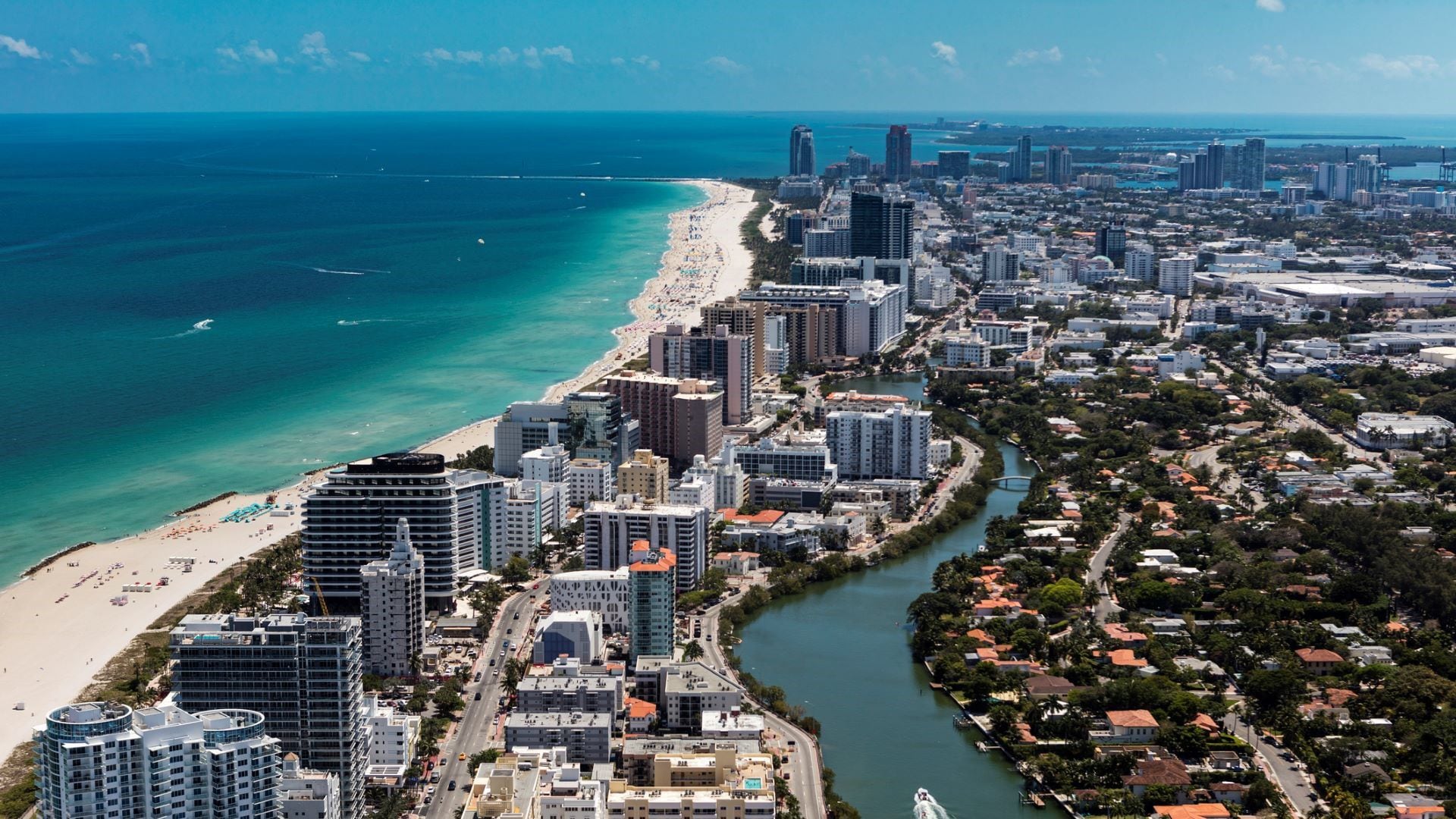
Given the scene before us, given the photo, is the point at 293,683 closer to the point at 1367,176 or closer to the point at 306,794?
the point at 306,794

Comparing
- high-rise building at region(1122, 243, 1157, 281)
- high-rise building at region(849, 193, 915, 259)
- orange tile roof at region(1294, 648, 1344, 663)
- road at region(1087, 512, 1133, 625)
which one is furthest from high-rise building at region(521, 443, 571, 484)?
high-rise building at region(1122, 243, 1157, 281)

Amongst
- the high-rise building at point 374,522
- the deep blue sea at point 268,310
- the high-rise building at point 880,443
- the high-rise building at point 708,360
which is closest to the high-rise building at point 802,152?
the deep blue sea at point 268,310

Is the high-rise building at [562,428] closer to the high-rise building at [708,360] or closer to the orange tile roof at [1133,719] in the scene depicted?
the high-rise building at [708,360]

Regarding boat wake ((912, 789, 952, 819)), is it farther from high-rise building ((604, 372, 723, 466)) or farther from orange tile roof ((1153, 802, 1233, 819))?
high-rise building ((604, 372, 723, 466))

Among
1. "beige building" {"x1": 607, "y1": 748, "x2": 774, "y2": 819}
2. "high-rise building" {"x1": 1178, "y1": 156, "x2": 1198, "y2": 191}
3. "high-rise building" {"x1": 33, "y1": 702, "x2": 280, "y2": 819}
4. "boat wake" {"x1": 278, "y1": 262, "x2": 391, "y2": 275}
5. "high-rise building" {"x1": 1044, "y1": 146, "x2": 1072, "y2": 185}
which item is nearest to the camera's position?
"high-rise building" {"x1": 33, "y1": 702, "x2": 280, "y2": 819}

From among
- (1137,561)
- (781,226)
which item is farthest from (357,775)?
(781,226)

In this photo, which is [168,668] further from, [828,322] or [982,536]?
[828,322]
